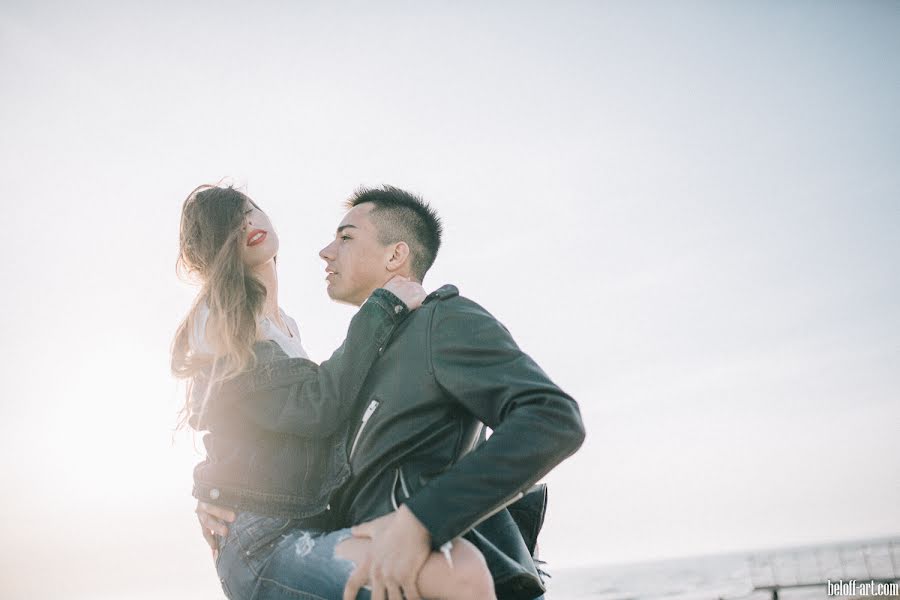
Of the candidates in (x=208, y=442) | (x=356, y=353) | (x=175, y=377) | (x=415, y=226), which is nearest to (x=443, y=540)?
(x=356, y=353)

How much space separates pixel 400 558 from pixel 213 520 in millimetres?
1039

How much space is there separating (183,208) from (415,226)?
1.34 metres

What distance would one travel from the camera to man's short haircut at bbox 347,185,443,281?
362 centimetres

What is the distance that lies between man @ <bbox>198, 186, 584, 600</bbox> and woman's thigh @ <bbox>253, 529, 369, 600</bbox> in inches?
3.8

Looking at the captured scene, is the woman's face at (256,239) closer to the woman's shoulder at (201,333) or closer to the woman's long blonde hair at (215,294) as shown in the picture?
the woman's long blonde hair at (215,294)

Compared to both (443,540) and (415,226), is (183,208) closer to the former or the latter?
(415,226)

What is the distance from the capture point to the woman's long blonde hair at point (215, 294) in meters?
2.71

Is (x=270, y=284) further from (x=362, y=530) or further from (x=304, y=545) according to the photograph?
(x=362, y=530)

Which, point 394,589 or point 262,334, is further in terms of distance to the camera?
point 262,334

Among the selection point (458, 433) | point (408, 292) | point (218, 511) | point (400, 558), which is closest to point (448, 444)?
point (458, 433)

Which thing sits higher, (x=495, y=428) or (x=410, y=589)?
(x=495, y=428)

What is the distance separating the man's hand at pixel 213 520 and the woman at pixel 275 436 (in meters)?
0.04

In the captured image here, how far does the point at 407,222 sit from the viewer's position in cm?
369

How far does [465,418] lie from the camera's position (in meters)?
2.33
